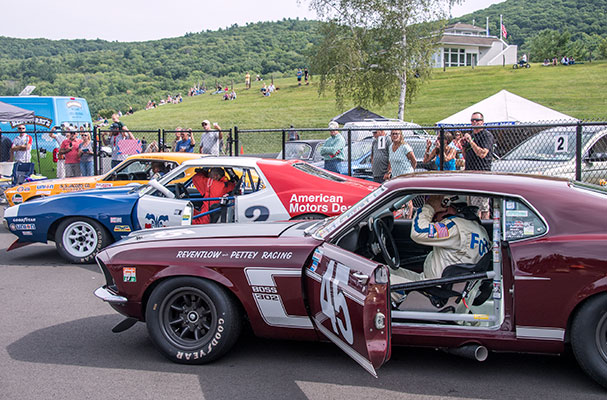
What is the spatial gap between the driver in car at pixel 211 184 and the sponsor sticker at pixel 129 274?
3196 millimetres

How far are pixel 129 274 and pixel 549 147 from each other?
A: 8.14m

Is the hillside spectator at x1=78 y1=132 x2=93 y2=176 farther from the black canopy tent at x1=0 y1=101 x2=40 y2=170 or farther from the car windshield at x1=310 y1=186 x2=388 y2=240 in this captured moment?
the car windshield at x1=310 y1=186 x2=388 y2=240

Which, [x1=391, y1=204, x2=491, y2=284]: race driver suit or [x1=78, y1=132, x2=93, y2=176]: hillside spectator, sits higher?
[x1=78, y1=132, x2=93, y2=176]: hillside spectator

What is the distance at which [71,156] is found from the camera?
1411 centimetres

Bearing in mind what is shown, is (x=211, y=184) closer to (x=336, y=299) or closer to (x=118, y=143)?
(x=336, y=299)

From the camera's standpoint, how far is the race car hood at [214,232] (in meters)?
4.62

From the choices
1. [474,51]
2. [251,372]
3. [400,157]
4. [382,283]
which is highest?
[474,51]

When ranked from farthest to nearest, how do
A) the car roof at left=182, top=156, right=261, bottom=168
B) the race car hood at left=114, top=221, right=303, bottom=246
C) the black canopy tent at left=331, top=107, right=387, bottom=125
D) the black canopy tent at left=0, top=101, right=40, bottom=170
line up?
the black canopy tent at left=331, top=107, right=387, bottom=125 < the black canopy tent at left=0, top=101, right=40, bottom=170 < the car roof at left=182, top=156, right=261, bottom=168 < the race car hood at left=114, top=221, right=303, bottom=246

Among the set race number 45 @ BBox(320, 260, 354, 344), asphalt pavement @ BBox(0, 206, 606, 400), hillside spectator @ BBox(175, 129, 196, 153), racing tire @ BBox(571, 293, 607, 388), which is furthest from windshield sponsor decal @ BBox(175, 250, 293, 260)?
hillside spectator @ BBox(175, 129, 196, 153)

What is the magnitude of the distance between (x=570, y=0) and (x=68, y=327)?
603ft

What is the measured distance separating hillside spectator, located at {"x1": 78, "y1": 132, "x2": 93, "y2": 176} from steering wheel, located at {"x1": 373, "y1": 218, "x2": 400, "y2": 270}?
1086 centimetres

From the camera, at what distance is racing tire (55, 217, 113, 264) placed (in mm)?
7754

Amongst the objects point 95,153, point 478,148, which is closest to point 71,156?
point 95,153

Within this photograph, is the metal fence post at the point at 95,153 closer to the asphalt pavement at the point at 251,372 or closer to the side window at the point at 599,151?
the asphalt pavement at the point at 251,372
